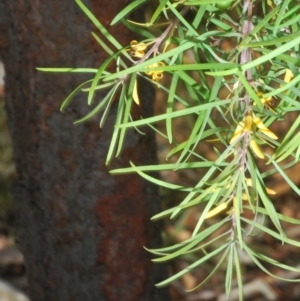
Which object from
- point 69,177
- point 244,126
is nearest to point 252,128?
point 244,126

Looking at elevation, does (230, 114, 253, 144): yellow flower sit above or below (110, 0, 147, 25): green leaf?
below

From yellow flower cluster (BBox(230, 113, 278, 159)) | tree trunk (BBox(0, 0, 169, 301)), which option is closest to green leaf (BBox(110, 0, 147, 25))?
yellow flower cluster (BBox(230, 113, 278, 159))

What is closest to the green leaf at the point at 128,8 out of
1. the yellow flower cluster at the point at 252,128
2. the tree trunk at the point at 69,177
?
the yellow flower cluster at the point at 252,128

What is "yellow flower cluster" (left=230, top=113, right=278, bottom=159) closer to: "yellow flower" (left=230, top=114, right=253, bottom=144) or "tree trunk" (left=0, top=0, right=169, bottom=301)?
"yellow flower" (left=230, top=114, right=253, bottom=144)

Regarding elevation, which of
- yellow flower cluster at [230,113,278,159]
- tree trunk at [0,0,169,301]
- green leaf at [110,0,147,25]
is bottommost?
tree trunk at [0,0,169,301]

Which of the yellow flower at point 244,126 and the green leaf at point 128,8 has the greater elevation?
the green leaf at point 128,8

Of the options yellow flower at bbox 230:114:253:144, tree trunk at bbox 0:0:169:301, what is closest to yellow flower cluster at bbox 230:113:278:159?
yellow flower at bbox 230:114:253:144

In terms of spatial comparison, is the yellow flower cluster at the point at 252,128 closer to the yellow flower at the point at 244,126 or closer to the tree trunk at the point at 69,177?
the yellow flower at the point at 244,126

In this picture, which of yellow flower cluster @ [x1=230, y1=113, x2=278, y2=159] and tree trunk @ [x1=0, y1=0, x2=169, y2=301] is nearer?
yellow flower cluster @ [x1=230, y1=113, x2=278, y2=159]

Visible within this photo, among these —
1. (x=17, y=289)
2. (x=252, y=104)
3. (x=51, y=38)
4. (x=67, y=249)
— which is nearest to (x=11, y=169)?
(x=17, y=289)
